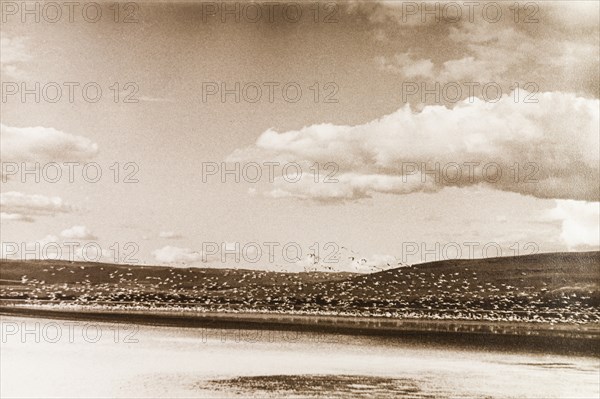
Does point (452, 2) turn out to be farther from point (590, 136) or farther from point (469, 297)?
point (469, 297)

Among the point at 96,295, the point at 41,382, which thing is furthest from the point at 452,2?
the point at 96,295

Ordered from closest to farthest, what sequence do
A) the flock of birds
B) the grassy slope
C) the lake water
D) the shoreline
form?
1. the lake water
2. the shoreline
3. the grassy slope
4. the flock of birds

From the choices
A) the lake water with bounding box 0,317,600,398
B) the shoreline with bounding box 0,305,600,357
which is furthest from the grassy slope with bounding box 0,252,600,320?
the lake water with bounding box 0,317,600,398

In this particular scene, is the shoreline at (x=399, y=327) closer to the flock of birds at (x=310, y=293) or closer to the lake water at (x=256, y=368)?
the flock of birds at (x=310, y=293)

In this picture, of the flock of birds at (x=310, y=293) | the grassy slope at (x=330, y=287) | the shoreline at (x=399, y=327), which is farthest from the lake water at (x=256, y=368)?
the flock of birds at (x=310, y=293)

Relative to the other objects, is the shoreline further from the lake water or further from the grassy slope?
the lake water

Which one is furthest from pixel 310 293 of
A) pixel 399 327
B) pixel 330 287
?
pixel 399 327

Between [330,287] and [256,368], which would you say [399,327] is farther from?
[330,287]
